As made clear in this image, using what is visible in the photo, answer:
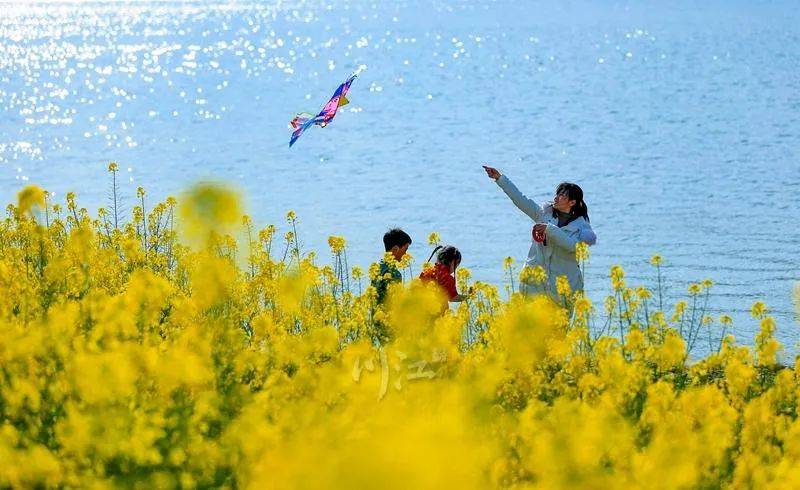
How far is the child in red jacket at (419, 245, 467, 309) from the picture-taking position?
23.7 ft

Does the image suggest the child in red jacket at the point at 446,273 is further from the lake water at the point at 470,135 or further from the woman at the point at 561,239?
the lake water at the point at 470,135

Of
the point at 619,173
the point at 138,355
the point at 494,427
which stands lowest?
the point at 494,427

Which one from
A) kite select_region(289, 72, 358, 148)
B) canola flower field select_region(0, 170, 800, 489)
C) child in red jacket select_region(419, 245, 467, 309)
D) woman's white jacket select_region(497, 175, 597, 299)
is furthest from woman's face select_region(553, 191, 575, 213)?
kite select_region(289, 72, 358, 148)

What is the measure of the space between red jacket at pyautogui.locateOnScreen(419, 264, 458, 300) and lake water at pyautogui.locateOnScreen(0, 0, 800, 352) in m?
3.40

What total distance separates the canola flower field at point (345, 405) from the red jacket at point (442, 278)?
29.3 inches

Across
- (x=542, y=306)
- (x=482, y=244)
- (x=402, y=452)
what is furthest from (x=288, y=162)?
(x=402, y=452)

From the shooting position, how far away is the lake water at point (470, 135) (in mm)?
14203

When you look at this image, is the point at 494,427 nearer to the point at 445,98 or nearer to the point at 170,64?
the point at 445,98

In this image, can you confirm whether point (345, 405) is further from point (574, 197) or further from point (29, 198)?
point (574, 197)

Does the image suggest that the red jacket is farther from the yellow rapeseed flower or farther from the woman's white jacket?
the yellow rapeseed flower

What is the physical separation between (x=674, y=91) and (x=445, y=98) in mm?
5599

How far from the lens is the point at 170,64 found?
152 ft

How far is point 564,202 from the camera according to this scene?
7.32m

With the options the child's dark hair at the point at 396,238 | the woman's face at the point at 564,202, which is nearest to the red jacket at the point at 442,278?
the child's dark hair at the point at 396,238
